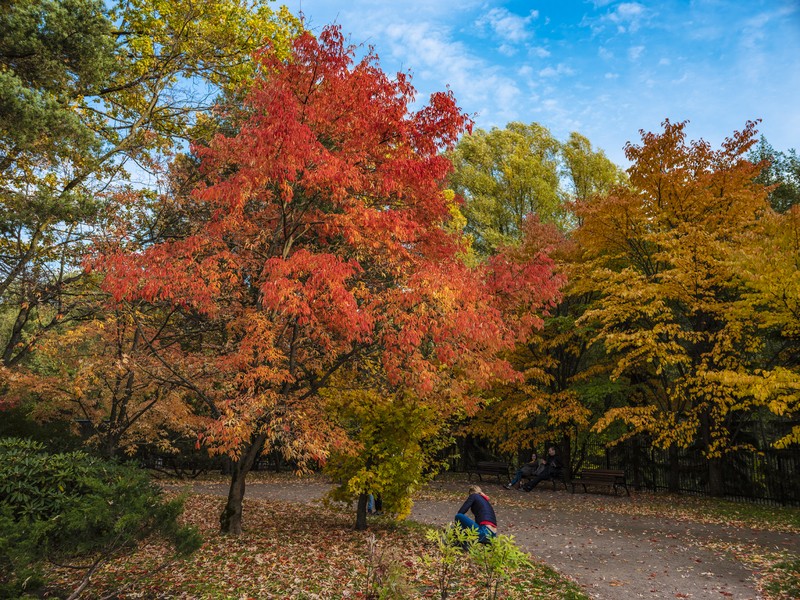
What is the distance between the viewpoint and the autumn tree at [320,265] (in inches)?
278

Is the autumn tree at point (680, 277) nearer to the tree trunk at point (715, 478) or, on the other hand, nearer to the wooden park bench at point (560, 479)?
the tree trunk at point (715, 478)

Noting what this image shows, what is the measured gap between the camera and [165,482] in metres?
19.2

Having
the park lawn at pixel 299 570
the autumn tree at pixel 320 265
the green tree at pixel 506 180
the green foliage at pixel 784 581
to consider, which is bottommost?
the park lawn at pixel 299 570

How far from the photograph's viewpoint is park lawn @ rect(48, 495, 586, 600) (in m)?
6.11

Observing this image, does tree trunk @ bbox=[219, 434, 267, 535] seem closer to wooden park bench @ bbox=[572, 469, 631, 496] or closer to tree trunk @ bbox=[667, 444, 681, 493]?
wooden park bench @ bbox=[572, 469, 631, 496]

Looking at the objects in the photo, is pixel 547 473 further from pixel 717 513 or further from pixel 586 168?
pixel 586 168

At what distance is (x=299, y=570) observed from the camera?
7043 mm

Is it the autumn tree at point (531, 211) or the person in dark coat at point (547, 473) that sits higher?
the autumn tree at point (531, 211)

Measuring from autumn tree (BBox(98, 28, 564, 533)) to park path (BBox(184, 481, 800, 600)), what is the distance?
3092 millimetres

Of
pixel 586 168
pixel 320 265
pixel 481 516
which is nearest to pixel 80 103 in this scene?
pixel 320 265

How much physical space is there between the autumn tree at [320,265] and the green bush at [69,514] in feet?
4.80

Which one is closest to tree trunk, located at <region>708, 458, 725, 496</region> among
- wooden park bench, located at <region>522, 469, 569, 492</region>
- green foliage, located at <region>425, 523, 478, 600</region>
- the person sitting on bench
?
wooden park bench, located at <region>522, 469, 569, 492</region>

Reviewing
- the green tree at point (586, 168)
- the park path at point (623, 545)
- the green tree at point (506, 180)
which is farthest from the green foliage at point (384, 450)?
the green tree at point (586, 168)

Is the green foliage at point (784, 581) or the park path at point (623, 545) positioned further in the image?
the park path at point (623, 545)
